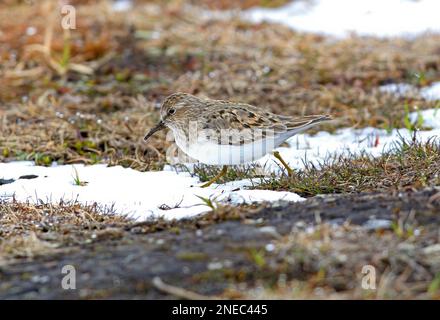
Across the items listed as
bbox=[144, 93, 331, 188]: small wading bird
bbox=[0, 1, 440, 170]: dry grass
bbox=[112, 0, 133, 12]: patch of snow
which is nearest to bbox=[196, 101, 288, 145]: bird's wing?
bbox=[144, 93, 331, 188]: small wading bird

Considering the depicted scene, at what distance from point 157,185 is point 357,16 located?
8956mm

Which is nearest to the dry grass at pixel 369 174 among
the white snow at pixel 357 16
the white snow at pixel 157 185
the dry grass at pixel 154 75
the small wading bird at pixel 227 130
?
the white snow at pixel 157 185

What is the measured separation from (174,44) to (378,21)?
4.51m

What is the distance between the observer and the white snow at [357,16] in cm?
1401

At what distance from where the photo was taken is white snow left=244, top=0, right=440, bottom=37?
14.0 metres

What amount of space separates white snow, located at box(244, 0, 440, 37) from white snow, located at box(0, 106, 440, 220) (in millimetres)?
5386

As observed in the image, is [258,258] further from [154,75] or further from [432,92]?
[154,75]

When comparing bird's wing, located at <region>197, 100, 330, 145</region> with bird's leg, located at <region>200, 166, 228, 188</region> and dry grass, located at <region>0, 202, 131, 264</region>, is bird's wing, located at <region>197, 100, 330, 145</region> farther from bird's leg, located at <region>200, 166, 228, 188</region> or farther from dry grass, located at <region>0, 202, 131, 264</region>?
dry grass, located at <region>0, 202, 131, 264</region>

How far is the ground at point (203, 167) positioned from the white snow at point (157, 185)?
10.0 inches

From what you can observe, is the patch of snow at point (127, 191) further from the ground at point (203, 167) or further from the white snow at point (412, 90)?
the white snow at point (412, 90)

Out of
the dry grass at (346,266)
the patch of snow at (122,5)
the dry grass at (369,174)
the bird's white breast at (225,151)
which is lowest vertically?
the dry grass at (346,266)

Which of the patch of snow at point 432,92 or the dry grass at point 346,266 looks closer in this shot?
the dry grass at point 346,266

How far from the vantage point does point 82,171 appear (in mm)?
7859
